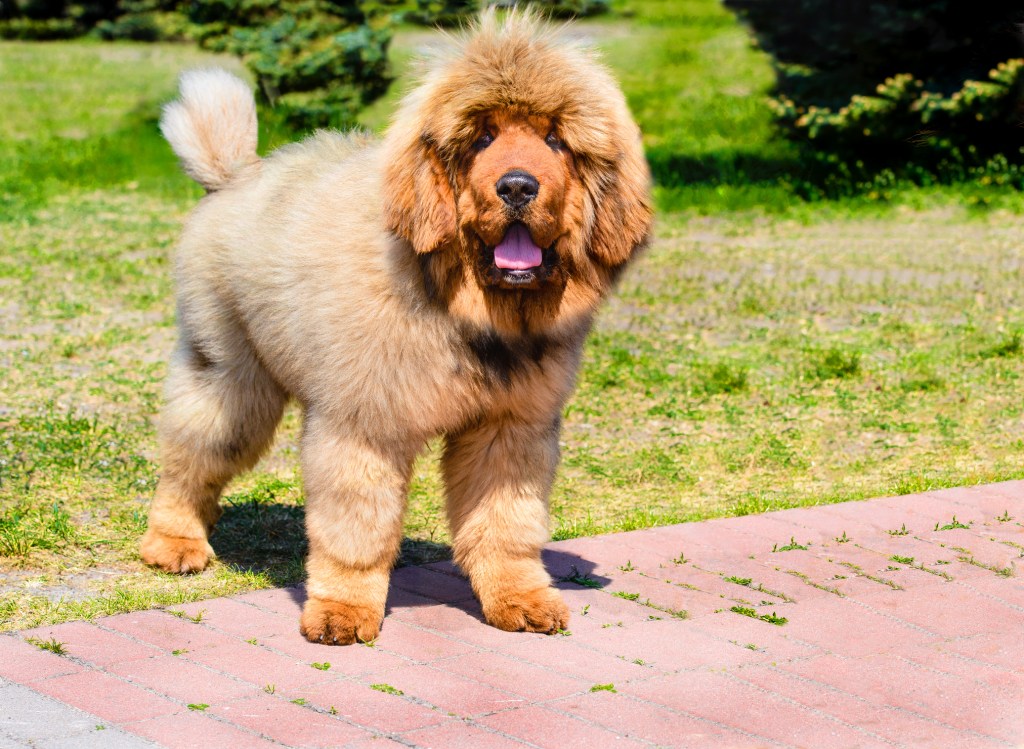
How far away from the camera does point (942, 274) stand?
39.3 feet

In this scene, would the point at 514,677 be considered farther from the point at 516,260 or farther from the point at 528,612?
the point at 516,260

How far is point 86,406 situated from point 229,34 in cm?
1202

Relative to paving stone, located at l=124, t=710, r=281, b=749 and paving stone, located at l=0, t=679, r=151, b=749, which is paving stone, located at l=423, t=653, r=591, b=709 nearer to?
paving stone, located at l=124, t=710, r=281, b=749

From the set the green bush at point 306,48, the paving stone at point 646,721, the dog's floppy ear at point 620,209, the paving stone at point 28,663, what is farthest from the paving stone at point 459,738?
the green bush at point 306,48

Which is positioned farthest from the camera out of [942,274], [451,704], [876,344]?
[942,274]

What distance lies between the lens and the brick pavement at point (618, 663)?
366 cm

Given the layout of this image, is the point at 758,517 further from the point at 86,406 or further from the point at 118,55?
the point at 118,55

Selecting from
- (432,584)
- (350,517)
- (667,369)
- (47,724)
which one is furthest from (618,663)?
(667,369)

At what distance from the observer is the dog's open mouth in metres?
4.20

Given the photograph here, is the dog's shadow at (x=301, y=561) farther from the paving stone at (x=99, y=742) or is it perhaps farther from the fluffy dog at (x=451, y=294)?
the paving stone at (x=99, y=742)

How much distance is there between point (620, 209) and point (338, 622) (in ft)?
5.42

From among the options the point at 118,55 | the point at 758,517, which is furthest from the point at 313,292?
the point at 118,55

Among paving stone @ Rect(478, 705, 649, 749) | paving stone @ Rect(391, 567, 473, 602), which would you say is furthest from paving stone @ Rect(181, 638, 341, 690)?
paving stone @ Rect(391, 567, 473, 602)

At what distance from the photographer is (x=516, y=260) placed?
165 inches
